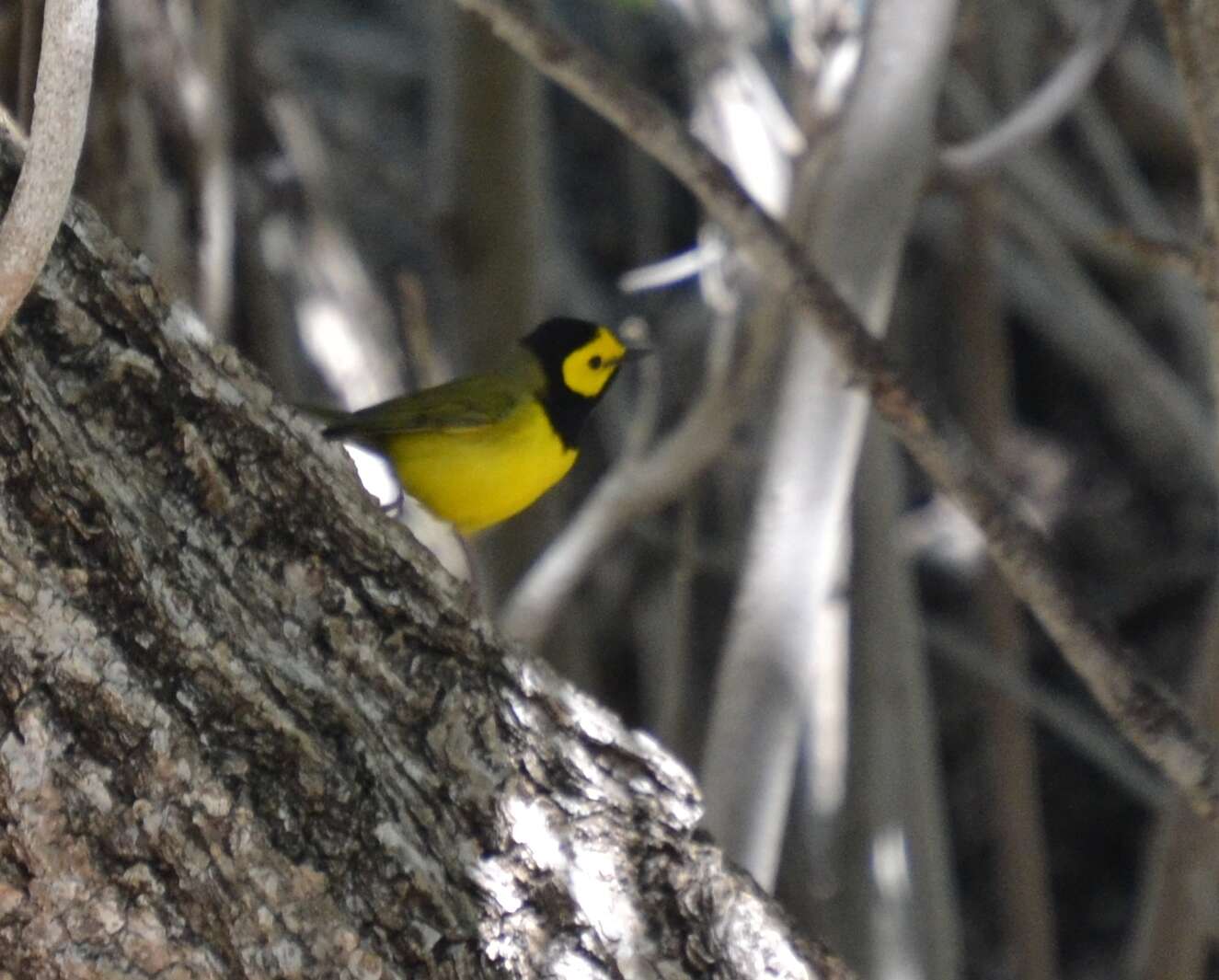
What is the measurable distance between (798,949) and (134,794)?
0.73 meters

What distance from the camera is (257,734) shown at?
63.5 inches

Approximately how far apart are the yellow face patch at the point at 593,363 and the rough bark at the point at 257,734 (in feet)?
5.94

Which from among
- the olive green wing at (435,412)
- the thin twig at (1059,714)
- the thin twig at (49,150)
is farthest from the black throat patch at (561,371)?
the thin twig at (49,150)

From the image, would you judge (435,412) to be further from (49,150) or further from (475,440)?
(49,150)

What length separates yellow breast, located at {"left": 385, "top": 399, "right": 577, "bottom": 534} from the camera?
10.7 feet

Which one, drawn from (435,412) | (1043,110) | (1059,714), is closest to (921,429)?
(1043,110)

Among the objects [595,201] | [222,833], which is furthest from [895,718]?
[595,201]

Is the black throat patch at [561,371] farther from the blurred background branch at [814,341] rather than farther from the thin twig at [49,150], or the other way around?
the thin twig at [49,150]

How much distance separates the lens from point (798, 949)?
6.19 feet

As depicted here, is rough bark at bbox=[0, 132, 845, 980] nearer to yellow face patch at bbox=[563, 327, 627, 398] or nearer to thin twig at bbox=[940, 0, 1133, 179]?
thin twig at bbox=[940, 0, 1133, 179]

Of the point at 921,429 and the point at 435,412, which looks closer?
the point at 921,429

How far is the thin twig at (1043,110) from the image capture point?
3148mm

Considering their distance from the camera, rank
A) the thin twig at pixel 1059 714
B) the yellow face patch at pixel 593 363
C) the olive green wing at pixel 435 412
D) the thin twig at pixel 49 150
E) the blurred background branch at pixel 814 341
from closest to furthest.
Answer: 1. the thin twig at pixel 49 150
2. the blurred background branch at pixel 814 341
3. the olive green wing at pixel 435 412
4. the yellow face patch at pixel 593 363
5. the thin twig at pixel 1059 714

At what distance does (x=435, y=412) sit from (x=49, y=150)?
182 centimetres
